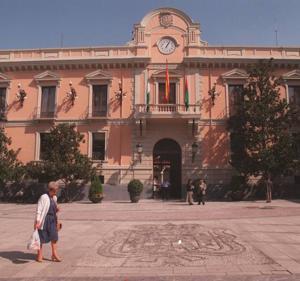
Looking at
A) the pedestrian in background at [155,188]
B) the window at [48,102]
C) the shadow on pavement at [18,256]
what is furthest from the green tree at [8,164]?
the shadow on pavement at [18,256]

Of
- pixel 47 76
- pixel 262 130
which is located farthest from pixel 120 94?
pixel 262 130

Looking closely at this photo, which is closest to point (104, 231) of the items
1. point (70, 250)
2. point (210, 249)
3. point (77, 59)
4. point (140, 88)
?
point (70, 250)

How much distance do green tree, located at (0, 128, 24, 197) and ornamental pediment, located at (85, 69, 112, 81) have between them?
7507mm

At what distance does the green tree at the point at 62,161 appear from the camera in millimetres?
23141

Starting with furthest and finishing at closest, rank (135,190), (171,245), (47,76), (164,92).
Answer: (47,76), (164,92), (135,190), (171,245)

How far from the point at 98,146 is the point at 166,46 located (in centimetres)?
923

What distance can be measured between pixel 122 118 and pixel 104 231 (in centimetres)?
1623

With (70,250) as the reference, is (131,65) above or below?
above

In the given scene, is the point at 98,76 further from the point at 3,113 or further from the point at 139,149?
the point at 3,113

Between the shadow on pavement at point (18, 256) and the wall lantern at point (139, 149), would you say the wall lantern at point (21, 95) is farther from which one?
the shadow on pavement at point (18, 256)

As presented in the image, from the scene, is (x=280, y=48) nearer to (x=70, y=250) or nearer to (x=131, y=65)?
(x=131, y=65)

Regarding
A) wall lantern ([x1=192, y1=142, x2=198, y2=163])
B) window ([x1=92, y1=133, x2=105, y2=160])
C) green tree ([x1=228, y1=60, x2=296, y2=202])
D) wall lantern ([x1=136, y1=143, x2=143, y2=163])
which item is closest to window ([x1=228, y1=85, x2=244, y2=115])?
green tree ([x1=228, y1=60, x2=296, y2=202])

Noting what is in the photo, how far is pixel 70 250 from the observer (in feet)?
27.3

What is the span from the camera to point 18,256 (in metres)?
7.77
